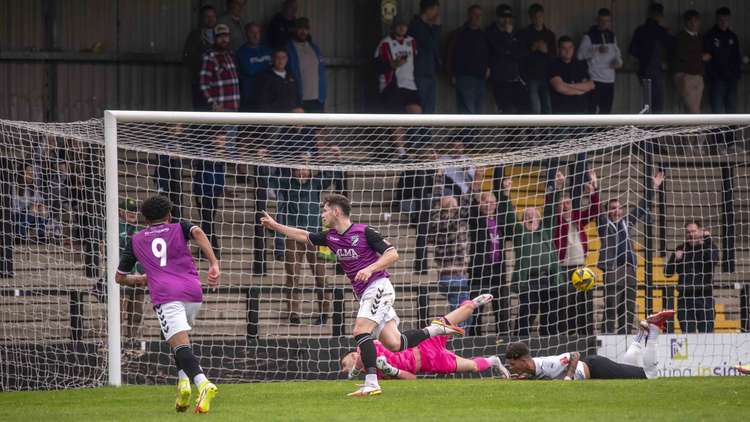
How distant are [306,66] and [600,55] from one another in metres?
4.79

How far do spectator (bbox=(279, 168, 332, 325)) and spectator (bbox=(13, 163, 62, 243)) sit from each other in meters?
2.52

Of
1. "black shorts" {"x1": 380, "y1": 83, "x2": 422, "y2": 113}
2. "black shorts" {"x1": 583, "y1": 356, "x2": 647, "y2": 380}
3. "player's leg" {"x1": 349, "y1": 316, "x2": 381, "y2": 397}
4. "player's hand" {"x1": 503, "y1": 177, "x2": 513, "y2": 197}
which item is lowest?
"black shorts" {"x1": 583, "y1": 356, "x2": 647, "y2": 380}

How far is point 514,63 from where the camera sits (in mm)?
17953

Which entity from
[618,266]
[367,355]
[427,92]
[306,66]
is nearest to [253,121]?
[367,355]

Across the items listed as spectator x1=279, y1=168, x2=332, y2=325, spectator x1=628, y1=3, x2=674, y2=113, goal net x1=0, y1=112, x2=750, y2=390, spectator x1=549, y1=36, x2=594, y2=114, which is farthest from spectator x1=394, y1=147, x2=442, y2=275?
spectator x1=628, y1=3, x2=674, y2=113

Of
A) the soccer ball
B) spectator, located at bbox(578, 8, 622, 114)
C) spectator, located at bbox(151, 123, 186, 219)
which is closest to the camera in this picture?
the soccer ball

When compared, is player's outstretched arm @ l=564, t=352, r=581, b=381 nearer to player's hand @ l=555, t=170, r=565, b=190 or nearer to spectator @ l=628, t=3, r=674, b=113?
player's hand @ l=555, t=170, r=565, b=190

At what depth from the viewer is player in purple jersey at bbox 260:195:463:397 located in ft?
33.9

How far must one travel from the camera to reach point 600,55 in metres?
19.0

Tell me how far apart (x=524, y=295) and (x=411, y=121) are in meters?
3.07

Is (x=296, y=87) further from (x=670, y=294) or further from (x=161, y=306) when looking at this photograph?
(x=161, y=306)

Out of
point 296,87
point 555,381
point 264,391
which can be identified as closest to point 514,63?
point 296,87

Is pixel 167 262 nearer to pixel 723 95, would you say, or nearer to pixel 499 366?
pixel 499 366

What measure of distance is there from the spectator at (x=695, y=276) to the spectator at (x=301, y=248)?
412 cm
